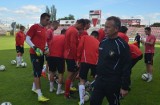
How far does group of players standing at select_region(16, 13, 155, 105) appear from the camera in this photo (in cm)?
467

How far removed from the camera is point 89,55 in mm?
7398

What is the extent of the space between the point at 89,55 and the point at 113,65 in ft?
9.01

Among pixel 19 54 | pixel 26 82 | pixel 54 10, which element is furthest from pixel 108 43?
pixel 54 10

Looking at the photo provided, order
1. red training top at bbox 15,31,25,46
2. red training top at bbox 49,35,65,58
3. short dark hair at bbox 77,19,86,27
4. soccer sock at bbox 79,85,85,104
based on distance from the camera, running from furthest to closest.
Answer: red training top at bbox 15,31,25,46
red training top at bbox 49,35,65,58
short dark hair at bbox 77,19,86,27
soccer sock at bbox 79,85,85,104

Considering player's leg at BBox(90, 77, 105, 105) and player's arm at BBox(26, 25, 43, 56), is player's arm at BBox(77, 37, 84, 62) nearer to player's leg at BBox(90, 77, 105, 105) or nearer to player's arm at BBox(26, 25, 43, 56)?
player's arm at BBox(26, 25, 43, 56)

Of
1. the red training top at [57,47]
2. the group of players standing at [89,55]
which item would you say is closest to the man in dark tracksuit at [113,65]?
the group of players standing at [89,55]

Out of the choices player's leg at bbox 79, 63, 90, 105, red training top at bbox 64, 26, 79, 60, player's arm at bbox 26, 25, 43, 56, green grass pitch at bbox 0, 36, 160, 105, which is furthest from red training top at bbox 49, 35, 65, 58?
player's leg at bbox 79, 63, 90, 105

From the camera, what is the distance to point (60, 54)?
859 cm

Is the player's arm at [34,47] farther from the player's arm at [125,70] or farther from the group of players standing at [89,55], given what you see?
the player's arm at [125,70]

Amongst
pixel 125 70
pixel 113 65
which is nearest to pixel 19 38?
pixel 113 65

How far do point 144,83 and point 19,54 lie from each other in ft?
22.9

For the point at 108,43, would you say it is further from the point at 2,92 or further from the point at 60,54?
the point at 2,92

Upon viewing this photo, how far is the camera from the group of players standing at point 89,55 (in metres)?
4.67

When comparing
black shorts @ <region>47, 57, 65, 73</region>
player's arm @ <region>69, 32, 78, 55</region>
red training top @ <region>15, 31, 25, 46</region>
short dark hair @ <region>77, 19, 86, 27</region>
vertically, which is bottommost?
black shorts @ <region>47, 57, 65, 73</region>
